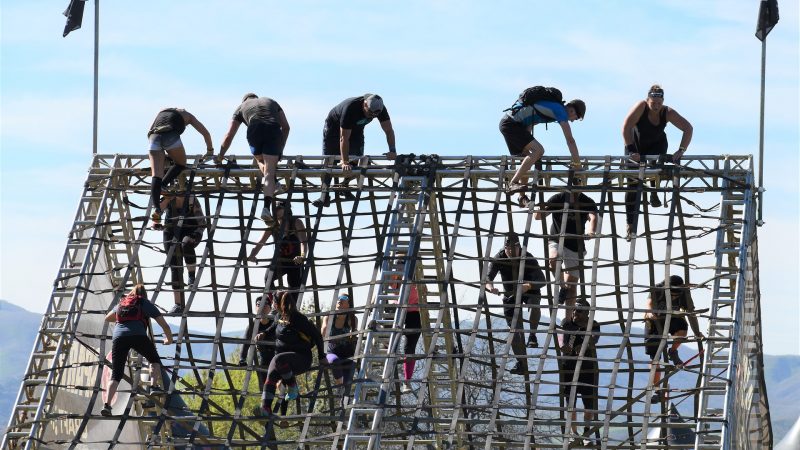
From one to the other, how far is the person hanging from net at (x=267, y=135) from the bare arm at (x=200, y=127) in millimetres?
687

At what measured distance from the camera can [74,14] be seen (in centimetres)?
2044

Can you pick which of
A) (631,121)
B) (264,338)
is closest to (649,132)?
(631,121)

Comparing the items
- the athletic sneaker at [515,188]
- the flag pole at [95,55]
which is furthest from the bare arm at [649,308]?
the flag pole at [95,55]

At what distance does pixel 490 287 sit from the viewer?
57.0 feet

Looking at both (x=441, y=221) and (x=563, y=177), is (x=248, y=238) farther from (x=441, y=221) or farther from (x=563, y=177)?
(x=563, y=177)

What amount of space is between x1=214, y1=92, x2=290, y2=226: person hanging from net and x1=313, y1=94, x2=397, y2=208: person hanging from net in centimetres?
65

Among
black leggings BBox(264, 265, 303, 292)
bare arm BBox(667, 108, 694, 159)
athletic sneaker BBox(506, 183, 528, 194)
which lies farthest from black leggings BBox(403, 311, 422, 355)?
bare arm BBox(667, 108, 694, 159)

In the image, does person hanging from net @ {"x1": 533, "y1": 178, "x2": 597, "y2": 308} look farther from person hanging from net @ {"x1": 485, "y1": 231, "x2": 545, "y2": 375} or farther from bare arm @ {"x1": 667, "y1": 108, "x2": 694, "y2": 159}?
bare arm @ {"x1": 667, "y1": 108, "x2": 694, "y2": 159}

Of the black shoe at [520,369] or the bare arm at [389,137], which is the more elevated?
the bare arm at [389,137]

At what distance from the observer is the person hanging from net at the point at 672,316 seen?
1611 cm

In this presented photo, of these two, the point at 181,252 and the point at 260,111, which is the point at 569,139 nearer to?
the point at 260,111

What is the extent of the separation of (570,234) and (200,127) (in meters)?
5.13

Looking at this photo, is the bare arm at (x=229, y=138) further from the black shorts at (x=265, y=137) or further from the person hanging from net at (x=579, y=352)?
the person hanging from net at (x=579, y=352)

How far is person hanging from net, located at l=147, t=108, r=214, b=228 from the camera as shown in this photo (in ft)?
58.6
